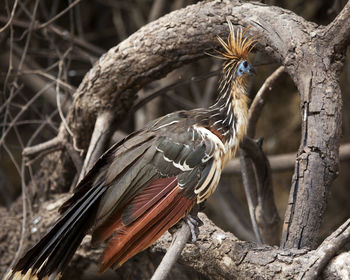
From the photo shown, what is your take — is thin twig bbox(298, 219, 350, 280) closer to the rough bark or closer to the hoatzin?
the rough bark

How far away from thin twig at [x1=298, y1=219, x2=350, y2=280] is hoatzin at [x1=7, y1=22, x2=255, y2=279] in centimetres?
49

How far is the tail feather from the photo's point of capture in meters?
1.97

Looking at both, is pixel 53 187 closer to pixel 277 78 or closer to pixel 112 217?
pixel 112 217

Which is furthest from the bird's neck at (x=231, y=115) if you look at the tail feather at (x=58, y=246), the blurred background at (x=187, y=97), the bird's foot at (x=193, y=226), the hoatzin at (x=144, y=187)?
the blurred background at (x=187, y=97)

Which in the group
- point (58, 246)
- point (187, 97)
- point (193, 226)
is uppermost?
point (187, 97)

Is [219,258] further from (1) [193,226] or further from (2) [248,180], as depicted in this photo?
(2) [248,180]

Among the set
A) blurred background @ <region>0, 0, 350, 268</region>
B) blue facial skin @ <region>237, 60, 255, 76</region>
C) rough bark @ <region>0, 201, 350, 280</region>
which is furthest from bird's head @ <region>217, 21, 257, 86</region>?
blurred background @ <region>0, 0, 350, 268</region>

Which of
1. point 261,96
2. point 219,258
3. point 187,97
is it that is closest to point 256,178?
point 261,96

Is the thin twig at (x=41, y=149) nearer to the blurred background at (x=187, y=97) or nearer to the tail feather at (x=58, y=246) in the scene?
the tail feather at (x=58, y=246)

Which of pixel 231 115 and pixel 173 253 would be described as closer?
pixel 173 253

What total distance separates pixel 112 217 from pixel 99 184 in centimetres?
14

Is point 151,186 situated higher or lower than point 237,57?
lower

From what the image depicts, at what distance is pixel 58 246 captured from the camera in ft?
6.55

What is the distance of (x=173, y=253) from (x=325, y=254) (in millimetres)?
494
